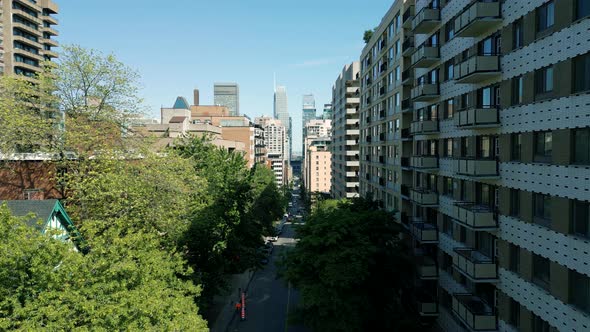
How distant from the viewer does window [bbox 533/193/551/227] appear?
18.0 m

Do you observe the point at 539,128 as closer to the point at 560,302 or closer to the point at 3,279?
the point at 560,302

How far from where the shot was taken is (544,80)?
18.2m

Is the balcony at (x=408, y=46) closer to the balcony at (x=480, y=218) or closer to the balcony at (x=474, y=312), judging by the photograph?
the balcony at (x=480, y=218)

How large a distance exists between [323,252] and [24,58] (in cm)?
7659

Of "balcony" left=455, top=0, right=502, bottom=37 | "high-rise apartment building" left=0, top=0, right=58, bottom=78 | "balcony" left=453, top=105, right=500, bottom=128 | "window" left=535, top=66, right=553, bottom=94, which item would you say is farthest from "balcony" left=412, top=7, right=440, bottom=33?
"high-rise apartment building" left=0, top=0, right=58, bottom=78

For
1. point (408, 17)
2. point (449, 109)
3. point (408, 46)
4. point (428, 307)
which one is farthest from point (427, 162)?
point (408, 17)

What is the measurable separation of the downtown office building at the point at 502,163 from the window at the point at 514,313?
5 cm

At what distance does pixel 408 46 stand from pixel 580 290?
25.4m

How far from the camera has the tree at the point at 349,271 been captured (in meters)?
25.6

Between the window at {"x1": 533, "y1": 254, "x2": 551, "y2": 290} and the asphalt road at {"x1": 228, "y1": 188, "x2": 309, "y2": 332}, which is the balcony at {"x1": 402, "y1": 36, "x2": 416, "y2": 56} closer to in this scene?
the asphalt road at {"x1": 228, "y1": 188, "x2": 309, "y2": 332}

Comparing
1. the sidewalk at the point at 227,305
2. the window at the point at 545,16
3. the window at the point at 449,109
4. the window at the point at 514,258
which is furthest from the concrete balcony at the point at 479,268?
the sidewalk at the point at 227,305

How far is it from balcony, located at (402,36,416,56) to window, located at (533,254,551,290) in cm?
2175

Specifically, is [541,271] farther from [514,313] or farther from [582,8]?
[582,8]

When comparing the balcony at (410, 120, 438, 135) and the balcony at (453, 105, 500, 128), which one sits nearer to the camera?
the balcony at (453, 105, 500, 128)
